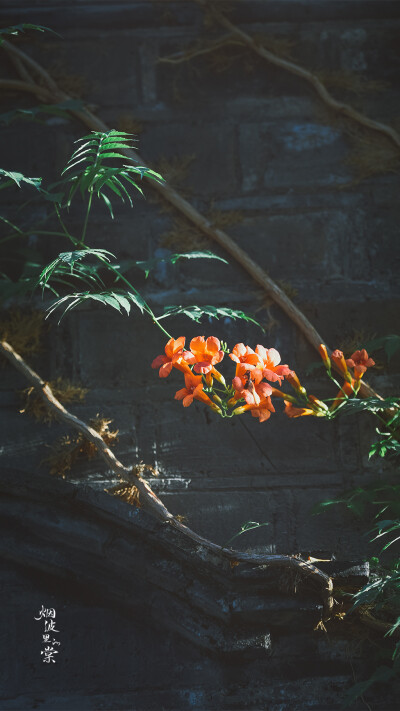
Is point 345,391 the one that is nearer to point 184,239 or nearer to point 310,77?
point 184,239

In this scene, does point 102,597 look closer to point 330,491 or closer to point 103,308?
point 330,491

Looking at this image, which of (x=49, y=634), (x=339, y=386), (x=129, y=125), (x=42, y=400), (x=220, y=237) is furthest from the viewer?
(x=129, y=125)

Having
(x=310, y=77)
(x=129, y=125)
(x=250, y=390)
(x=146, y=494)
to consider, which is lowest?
(x=146, y=494)

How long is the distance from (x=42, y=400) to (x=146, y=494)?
45 cm

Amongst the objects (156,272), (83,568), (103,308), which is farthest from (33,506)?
(156,272)

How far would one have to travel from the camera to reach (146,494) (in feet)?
6.84

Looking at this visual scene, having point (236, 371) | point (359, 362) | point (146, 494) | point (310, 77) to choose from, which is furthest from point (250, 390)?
point (310, 77)

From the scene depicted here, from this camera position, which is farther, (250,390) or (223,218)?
(223,218)

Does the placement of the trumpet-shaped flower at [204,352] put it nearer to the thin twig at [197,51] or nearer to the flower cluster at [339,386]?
the flower cluster at [339,386]

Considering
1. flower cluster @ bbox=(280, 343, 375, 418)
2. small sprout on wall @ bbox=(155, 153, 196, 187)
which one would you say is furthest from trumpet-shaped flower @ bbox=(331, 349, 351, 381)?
small sprout on wall @ bbox=(155, 153, 196, 187)

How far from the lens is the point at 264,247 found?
2.46 meters

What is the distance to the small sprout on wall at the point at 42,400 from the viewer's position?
2.27 m

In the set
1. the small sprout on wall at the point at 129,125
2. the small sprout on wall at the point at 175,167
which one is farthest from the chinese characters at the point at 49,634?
the small sprout on wall at the point at 129,125

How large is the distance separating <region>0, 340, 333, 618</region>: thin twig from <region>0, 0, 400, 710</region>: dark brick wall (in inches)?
3.5
